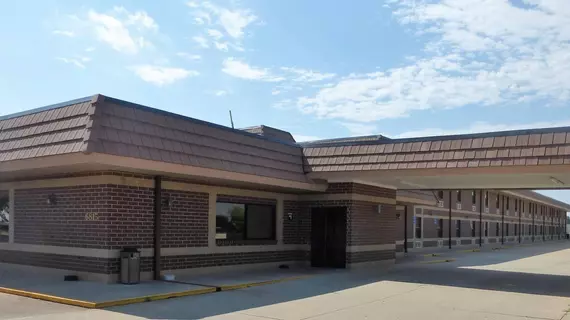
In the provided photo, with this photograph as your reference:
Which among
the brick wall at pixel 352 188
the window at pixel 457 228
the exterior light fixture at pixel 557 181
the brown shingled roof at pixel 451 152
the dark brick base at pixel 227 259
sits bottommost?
the window at pixel 457 228

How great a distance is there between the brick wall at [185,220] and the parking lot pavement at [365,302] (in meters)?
2.77

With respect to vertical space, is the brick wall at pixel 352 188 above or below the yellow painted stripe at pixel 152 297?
above

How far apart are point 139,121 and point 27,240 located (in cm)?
557

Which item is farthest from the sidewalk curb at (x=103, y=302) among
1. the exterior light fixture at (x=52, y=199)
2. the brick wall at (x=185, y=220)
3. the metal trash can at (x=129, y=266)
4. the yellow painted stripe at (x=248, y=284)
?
the exterior light fixture at (x=52, y=199)

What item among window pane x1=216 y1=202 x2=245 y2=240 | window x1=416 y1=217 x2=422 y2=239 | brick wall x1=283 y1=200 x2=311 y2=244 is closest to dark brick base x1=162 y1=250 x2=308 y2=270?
brick wall x1=283 y1=200 x2=311 y2=244

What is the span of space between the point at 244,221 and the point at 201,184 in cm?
242

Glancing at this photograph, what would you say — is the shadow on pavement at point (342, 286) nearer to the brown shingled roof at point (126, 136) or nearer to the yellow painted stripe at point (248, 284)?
the yellow painted stripe at point (248, 284)

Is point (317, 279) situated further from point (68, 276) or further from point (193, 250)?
point (68, 276)

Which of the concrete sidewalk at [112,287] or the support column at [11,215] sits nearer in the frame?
the concrete sidewalk at [112,287]

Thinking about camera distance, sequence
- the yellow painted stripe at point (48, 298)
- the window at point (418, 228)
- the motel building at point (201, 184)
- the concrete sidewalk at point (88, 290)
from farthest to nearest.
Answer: the window at point (418, 228) < the motel building at point (201, 184) < the concrete sidewalk at point (88, 290) < the yellow painted stripe at point (48, 298)

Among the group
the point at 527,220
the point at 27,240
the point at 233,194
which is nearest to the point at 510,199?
the point at 527,220

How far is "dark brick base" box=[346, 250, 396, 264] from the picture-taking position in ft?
62.0

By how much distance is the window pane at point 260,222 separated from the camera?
59.3ft

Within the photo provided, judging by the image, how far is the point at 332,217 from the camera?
19422mm
